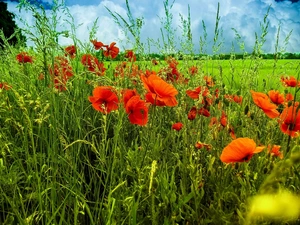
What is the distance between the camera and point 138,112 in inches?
57.1

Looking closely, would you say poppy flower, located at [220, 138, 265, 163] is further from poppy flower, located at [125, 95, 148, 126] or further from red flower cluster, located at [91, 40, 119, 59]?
red flower cluster, located at [91, 40, 119, 59]

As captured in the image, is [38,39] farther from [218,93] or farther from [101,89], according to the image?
[218,93]

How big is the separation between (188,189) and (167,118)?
37.1 inches

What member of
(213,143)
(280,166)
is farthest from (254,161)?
(280,166)

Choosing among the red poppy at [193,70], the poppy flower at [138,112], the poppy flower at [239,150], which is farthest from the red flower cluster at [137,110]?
the red poppy at [193,70]

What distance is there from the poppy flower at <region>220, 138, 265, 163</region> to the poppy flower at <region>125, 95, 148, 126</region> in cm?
36

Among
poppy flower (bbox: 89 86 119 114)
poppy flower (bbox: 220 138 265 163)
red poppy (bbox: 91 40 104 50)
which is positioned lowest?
poppy flower (bbox: 220 138 265 163)

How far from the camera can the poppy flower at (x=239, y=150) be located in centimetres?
115

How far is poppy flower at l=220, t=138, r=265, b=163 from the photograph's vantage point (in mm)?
1154

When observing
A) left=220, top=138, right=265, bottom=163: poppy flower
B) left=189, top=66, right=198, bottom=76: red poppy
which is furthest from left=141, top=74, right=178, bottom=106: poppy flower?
left=189, top=66, right=198, bottom=76: red poppy

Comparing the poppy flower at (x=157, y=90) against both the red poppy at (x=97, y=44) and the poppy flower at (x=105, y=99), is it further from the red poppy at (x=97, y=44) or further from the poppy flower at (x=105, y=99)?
the red poppy at (x=97, y=44)

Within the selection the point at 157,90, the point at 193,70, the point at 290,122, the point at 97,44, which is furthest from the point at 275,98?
the point at 97,44

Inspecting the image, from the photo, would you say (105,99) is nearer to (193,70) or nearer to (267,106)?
(267,106)

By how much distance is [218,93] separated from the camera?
2156 mm
